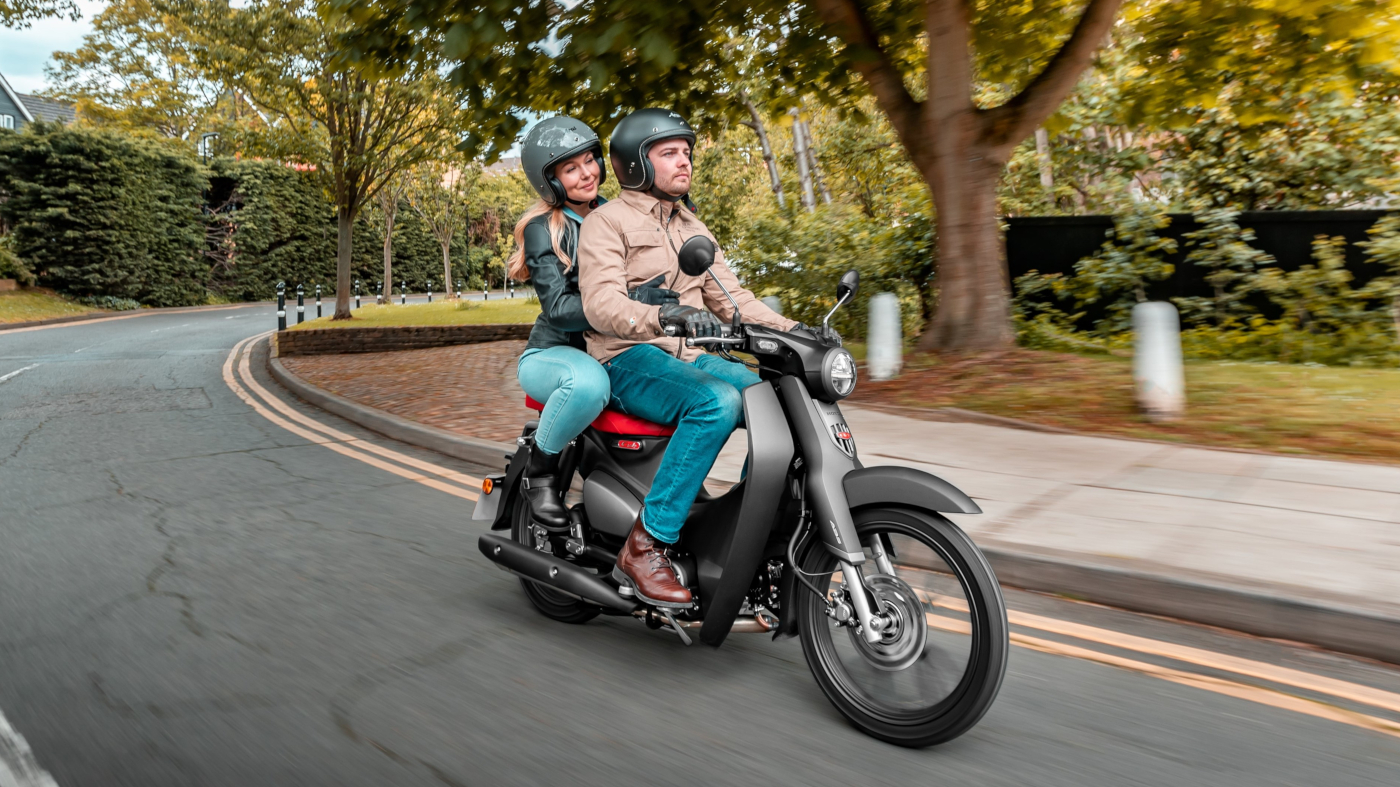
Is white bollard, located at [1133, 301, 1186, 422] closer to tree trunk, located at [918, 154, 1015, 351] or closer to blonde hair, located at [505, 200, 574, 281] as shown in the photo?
tree trunk, located at [918, 154, 1015, 351]

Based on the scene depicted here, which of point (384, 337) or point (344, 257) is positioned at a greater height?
point (344, 257)

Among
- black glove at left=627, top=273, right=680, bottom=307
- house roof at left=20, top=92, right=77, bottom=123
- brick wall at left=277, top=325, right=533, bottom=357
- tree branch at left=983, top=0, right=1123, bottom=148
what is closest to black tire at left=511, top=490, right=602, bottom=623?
black glove at left=627, top=273, right=680, bottom=307

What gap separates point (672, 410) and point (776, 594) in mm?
707

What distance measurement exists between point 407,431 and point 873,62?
5.42 meters

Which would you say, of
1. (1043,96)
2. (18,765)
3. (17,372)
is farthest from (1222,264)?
(17,372)

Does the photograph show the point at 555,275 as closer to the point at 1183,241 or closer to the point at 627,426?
the point at 627,426

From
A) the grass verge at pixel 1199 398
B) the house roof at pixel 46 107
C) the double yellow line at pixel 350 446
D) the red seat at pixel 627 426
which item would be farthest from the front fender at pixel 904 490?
the house roof at pixel 46 107

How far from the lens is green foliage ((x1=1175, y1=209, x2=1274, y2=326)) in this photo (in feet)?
34.2

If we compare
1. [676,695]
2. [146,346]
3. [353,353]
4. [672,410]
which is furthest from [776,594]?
[146,346]

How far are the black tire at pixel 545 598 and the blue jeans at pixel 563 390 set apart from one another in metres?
0.43

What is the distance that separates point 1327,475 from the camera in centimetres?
568

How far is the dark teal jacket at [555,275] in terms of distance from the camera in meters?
3.63

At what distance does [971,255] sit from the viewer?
918cm

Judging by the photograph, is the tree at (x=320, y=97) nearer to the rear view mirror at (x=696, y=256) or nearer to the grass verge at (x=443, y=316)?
the grass verge at (x=443, y=316)
